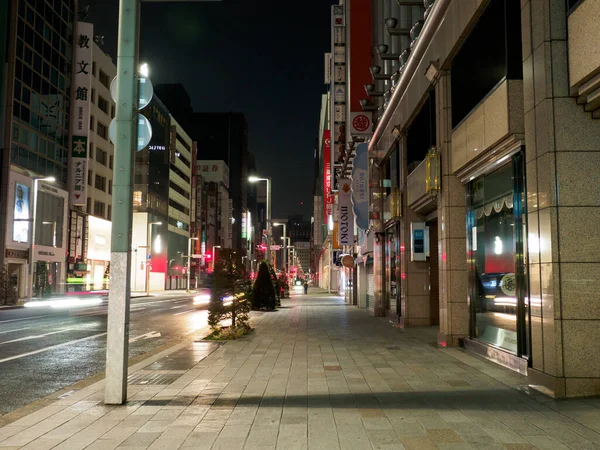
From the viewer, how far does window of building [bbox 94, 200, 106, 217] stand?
64812 millimetres

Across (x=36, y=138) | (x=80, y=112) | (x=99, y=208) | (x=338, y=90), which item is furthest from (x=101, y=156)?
(x=338, y=90)

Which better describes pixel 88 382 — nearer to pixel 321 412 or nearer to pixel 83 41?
pixel 321 412

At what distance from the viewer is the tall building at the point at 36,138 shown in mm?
44219

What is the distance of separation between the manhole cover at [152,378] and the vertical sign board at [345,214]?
995 inches

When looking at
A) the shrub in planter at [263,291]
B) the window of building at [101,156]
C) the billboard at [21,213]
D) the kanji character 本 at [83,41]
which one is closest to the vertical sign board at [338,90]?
the shrub in planter at [263,291]

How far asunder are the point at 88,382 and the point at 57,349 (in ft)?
16.9

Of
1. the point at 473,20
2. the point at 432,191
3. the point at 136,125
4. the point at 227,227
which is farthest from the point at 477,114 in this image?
the point at 227,227

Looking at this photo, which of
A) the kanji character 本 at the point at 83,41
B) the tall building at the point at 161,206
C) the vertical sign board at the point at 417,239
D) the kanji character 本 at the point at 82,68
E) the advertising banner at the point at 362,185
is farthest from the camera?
the tall building at the point at 161,206

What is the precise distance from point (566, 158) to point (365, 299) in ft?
A: 85.0

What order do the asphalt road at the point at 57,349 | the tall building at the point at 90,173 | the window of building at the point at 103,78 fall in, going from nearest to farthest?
the asphalt road at the point at 57,349, the tall building at the point at 90,173, the window of building at the point at 103,78

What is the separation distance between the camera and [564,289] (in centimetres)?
754

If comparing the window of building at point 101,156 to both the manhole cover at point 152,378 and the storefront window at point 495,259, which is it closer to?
the storefront window at point 495,259

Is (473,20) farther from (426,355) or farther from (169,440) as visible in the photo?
(169,440)

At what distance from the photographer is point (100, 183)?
6612 centimetres
